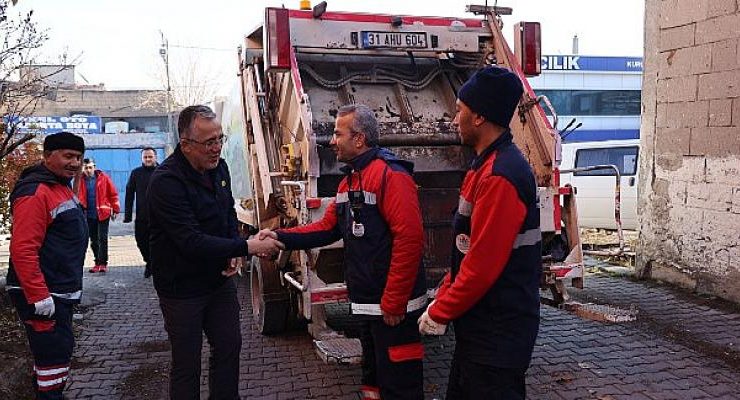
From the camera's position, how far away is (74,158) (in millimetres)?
3547

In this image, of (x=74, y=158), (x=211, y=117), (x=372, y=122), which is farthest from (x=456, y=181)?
(x=74, y=158)

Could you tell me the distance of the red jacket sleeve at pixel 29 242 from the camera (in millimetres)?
3242

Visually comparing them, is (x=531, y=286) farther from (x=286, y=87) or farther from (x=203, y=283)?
(x=286, y=87)

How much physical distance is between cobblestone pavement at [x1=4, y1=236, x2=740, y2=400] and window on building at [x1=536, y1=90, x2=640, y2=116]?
1896cm

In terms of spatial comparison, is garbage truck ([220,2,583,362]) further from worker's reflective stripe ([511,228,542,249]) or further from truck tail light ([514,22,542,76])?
worker's reflective stripe ([511,228,542,249])

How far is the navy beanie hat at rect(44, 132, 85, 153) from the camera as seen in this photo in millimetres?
3484

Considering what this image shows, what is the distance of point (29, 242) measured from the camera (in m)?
3.27

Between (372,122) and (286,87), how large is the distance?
1.89 m

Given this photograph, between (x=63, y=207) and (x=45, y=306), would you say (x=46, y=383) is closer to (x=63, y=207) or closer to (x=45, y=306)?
(x=45, y=306)

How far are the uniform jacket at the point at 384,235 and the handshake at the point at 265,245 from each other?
376mm

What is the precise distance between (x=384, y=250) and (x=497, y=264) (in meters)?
0.89

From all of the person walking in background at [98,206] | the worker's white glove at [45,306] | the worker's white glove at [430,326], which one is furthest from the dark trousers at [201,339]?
the person walking in background at [98,206]

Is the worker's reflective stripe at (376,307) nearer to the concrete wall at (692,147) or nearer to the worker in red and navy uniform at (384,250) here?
the worker in red and navy uniform at (384,250)

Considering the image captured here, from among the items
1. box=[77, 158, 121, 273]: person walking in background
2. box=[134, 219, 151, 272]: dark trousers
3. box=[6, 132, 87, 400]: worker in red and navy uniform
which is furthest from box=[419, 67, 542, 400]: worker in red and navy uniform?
box=[77, 158, 121, 273]: person walking in background
